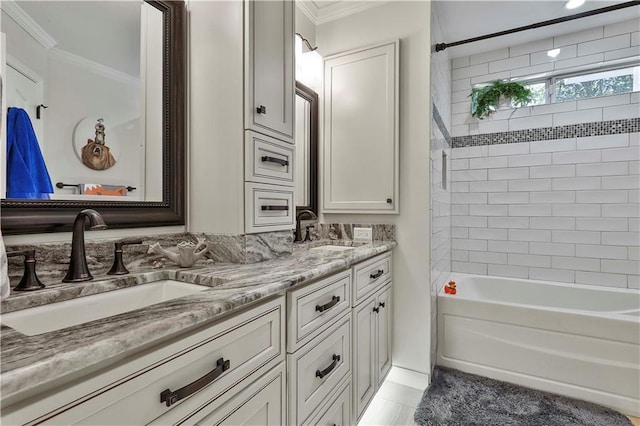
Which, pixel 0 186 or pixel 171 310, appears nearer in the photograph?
pixel 171 310

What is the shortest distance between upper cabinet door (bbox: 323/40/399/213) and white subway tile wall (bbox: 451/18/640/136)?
1391 mm

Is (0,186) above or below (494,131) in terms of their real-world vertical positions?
below

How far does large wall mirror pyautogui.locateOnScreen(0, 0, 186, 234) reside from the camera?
3.05 feet

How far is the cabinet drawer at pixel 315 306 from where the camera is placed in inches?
41.8

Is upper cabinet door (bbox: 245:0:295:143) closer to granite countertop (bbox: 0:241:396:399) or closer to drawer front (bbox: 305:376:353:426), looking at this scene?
granite countertop (bbox: 0:241:396:399)

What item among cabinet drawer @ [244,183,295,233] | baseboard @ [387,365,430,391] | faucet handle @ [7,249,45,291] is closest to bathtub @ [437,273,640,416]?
baseboard @ [387,365,430,391]

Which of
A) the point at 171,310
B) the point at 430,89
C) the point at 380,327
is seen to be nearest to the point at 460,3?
the point at 430,89

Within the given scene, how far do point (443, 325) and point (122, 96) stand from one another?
7.63 ft

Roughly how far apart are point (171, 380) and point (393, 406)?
1.59 m

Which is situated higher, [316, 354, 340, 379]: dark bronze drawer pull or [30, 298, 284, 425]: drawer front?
[30, 298, 284, 425]: drawer front

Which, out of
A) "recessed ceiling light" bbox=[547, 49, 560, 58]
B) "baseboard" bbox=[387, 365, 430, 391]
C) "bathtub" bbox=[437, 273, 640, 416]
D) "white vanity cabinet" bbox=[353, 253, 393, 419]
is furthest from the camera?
"recessed ceiling light" bbox=[547, 49, 560, 58]

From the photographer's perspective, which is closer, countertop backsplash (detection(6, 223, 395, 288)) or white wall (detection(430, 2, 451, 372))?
countertop backsplash (detection(6, 223, 395, 288))

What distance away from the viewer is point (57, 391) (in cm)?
47

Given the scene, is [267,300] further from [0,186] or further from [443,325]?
[443,325]
